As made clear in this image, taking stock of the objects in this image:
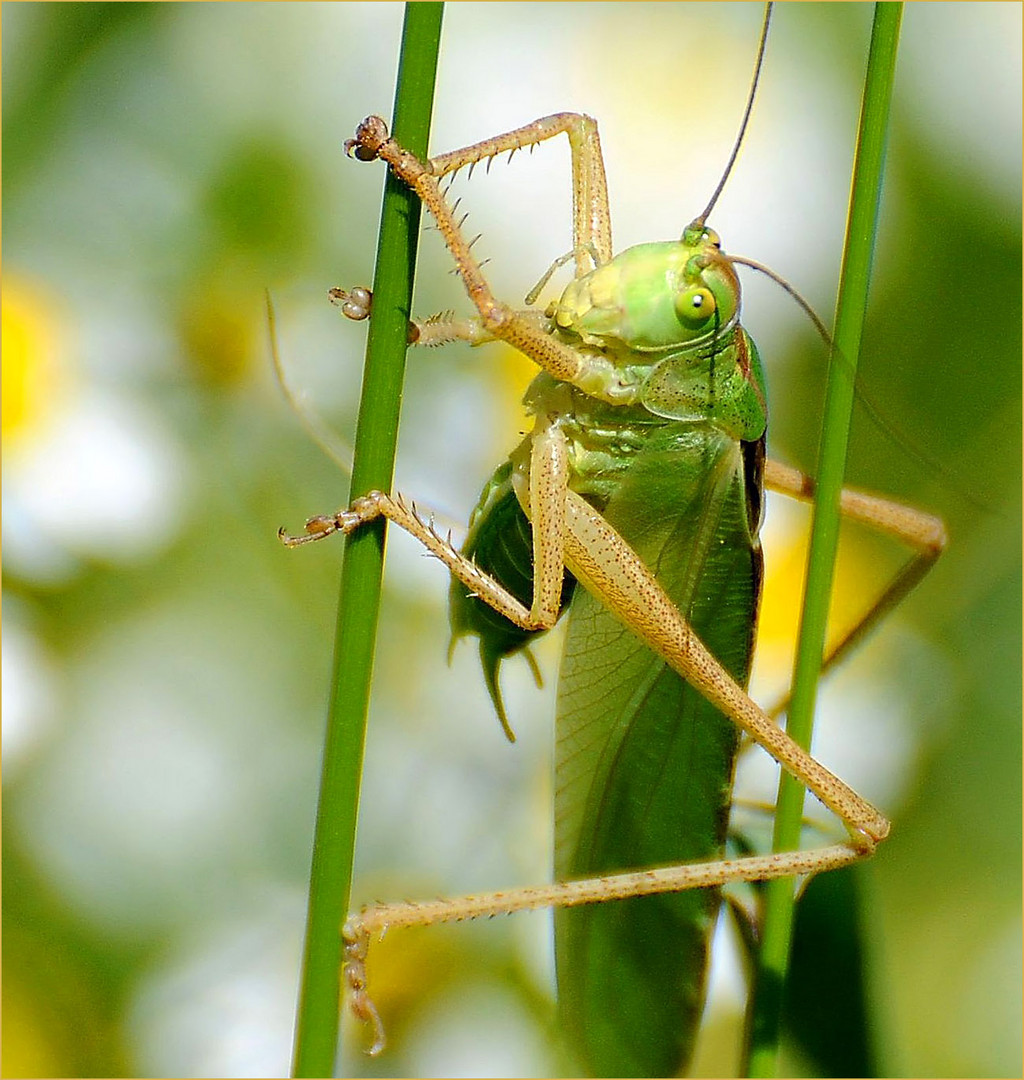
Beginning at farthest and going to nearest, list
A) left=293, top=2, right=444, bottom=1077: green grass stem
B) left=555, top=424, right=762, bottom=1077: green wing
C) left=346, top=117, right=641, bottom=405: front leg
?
left=555, top=424, right=762, bottom=1077: green wing
left=346, top=117, right=641, bottom=405: front leg
left=293, top=2, right=444, bottom=1077: green grass stem

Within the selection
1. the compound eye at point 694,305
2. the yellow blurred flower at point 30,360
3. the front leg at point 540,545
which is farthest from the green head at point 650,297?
the yellow blurred flower at point 30,360

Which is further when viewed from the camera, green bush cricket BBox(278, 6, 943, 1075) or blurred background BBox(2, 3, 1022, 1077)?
blurred background BBox(2, 3, 1022, 1077)

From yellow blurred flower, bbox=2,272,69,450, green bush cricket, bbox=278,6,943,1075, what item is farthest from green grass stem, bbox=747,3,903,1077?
yellow blurred flower, bbox=2,272,69,450

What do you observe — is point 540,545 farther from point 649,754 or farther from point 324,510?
point 324,510

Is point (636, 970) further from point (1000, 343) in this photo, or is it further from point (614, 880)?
point (1000, 343)

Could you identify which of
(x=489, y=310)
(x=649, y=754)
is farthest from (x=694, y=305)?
(x=649, y=754)

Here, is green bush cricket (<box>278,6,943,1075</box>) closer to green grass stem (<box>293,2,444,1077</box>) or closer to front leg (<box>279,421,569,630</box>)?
front leg (<box>279,421,569,630</box>)

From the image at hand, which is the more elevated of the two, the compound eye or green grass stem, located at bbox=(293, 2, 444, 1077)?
the compound eye
